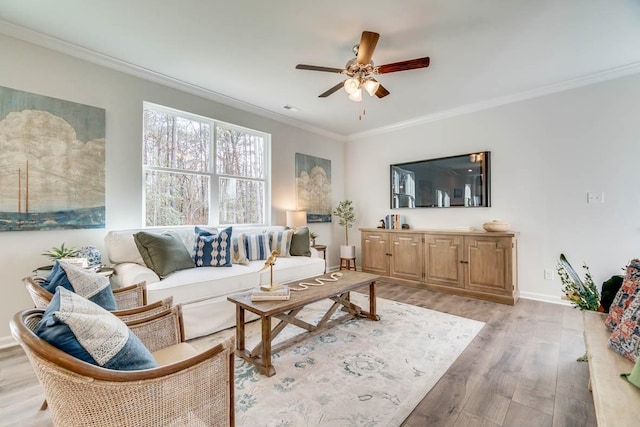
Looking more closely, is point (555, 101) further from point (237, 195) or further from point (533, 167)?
point (237, 195)

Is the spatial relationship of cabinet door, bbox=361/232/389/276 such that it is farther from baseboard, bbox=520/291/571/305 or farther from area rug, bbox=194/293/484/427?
baseboard, bbox=520/291/571/305

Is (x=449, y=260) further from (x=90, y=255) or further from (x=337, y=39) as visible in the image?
(x=90, y=255)

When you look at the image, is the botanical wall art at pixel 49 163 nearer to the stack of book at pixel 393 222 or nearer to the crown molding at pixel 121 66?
the crown molding at pixel 121 66

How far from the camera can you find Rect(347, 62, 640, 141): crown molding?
10.1 feet

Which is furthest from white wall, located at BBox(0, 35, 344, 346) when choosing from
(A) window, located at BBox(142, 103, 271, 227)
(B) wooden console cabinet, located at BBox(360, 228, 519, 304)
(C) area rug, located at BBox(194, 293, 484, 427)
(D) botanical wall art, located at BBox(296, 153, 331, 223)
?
→ (B) wooden console cabinet, located at BBox(360, 228, 519, 304)

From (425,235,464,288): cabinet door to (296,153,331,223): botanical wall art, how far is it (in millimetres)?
1961

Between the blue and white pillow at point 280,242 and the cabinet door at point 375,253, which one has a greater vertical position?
the blue and white pillow at point 280,242

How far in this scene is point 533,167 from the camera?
143 inches

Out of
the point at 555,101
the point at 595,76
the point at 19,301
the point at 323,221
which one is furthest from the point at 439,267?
the point at 19,301

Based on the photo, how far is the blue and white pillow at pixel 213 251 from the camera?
3.02m

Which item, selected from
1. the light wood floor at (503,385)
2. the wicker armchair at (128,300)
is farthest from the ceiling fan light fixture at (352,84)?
the light wood floor at (503,385)

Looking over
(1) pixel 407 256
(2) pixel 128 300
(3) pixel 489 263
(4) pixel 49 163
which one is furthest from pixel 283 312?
(3) pixel 489 263

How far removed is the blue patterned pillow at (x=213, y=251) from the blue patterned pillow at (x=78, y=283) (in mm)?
1526

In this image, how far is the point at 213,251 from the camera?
3047 millimetres
